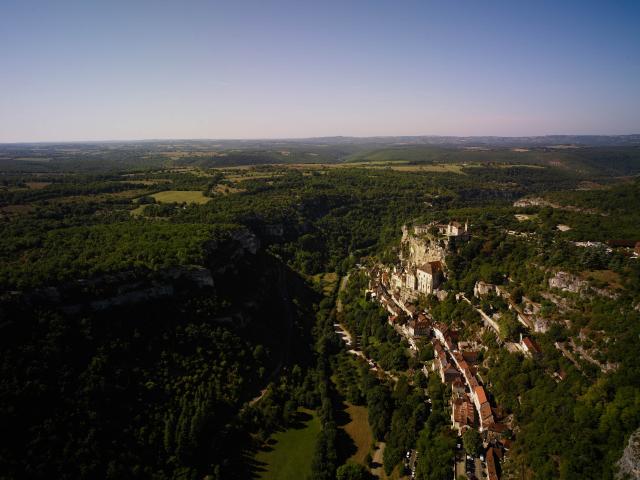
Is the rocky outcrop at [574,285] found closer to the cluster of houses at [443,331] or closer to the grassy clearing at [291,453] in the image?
the cluster of houses at [443,331]

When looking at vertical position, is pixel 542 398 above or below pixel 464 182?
below

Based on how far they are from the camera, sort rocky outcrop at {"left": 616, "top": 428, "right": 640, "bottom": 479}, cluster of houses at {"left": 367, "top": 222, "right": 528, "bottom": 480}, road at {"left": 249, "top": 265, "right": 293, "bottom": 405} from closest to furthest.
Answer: rocky outcrop at {"left": 616, "top": 428, "right": 640, "bottom": 479} < cluster of houses at {"left": 367, "top": 222, "right": 528, "bottom": 480} < road at {"left": 249, "top": 265, "right": 293, "bottom": 405}

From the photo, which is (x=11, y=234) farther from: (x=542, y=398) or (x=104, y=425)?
(x=542, y=398)

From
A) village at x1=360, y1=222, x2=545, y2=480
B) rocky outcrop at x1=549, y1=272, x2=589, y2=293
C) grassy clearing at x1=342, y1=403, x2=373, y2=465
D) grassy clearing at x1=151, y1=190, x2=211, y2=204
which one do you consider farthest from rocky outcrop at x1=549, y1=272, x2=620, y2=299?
grassy clearing at x1=151, y1=190, x2=211, y2=204

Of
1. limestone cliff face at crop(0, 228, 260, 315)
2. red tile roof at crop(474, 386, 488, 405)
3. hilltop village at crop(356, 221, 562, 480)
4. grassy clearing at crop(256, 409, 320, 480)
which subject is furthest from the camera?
limestone cliff face at crop(0, 228, 260, 315)

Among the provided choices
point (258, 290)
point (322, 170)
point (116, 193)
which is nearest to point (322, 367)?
point (258, 290)

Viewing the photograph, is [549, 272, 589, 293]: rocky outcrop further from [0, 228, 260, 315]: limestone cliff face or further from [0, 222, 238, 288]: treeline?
[0, 222, 238, 288]: treeline
